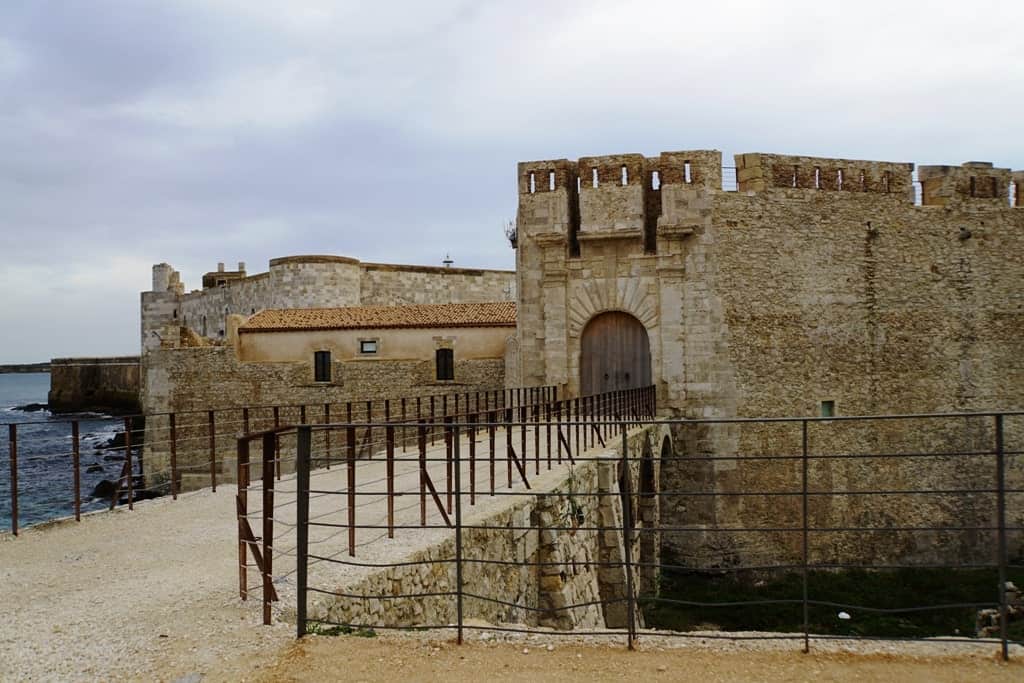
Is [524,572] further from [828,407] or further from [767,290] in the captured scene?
[828,407]

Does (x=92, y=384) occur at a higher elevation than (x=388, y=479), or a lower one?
lower

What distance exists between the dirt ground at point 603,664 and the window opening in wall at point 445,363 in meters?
18.7

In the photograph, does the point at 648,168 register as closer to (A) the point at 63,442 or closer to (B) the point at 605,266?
(B) the point at 605,266

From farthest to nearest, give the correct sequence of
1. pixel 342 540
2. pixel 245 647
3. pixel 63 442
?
pixel 63 442 → pixel 342 540 → pixel 245 647

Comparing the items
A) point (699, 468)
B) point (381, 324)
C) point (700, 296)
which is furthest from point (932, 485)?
point (381, 324)

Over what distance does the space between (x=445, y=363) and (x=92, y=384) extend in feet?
130

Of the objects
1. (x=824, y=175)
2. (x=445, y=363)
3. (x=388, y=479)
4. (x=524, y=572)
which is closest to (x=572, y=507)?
(x=524, y=572)

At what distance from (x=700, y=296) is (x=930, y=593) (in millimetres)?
7424

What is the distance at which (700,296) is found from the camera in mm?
17625

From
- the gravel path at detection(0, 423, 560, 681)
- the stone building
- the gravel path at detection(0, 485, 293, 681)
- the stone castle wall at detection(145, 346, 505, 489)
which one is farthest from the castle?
the gravel path at detection(0, 485, 293, 681)

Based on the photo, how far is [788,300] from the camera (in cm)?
1809

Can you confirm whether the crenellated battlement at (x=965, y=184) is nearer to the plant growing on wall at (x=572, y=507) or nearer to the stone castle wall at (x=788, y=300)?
the stone castle wall at (x=788, y=300)

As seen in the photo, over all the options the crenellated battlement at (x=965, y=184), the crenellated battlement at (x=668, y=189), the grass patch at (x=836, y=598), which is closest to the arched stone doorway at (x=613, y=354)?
the crenellated battlement at (x=668, y=189)

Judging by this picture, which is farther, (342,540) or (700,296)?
(700,296)
